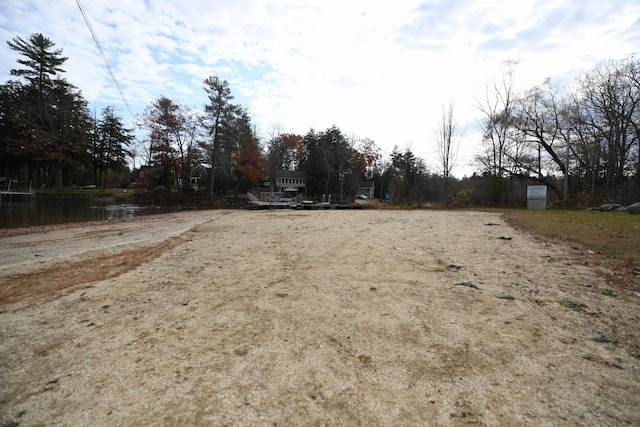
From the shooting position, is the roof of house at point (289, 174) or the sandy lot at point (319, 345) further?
the roof of house at point (289, 174)

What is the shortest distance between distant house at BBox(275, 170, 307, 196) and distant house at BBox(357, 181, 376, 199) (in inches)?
563

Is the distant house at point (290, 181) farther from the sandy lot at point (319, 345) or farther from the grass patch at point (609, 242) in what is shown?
the sandy lot at point (319, 345)

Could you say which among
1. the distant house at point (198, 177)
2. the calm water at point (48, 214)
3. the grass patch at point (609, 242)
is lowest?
the calm water at point (48, 214)

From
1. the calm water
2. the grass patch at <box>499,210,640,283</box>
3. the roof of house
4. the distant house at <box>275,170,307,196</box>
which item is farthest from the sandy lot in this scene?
the roof of house

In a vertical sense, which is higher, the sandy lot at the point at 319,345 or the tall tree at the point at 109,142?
the tall tree at the point at 109,142

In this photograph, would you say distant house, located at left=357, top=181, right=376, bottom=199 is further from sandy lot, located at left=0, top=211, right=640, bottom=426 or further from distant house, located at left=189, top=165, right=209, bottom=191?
sandy lot, located at left=0, top=211, right=640, bottom=426

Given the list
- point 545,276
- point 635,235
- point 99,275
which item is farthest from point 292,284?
point 635,235

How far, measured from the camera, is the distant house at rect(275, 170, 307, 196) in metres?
53.8

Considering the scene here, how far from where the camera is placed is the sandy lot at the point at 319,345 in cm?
199

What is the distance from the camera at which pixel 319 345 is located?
2805mm

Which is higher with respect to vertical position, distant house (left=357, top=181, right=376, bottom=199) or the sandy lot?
distant house (left=357, top=181, right=376, bottom=199)

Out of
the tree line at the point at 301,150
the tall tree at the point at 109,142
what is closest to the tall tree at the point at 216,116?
the tree line at the point at 301,150

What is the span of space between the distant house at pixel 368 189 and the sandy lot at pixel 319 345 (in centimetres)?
5744

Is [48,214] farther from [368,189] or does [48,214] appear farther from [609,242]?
[368,189]
